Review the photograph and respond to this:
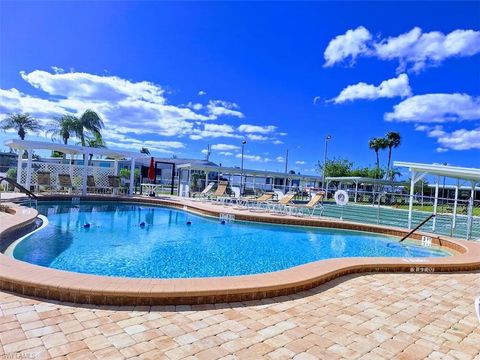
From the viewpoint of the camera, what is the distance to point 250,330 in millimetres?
2648

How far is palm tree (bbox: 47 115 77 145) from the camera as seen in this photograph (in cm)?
2636

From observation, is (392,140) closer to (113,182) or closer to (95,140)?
(95,140)

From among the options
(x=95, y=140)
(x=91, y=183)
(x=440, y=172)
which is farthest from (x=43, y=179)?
(x=440, y=172)

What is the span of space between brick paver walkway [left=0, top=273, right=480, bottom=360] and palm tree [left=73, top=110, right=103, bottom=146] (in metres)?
26.6

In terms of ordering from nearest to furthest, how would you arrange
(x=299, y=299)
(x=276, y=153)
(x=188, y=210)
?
1. (x=299, y=299)
2. (x=188, y=210)
3. (x=276, y=153)

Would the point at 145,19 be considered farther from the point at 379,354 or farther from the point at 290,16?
the point at 379,354

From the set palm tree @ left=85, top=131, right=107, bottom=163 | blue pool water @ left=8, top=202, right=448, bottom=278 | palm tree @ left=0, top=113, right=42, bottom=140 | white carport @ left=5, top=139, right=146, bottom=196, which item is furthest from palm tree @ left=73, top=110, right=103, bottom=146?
blue pool water @ left=8, top=202, right=448, bottom=278

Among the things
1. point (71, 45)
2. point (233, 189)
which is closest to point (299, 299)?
point (71, 45)

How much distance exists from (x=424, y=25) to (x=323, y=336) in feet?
42.5

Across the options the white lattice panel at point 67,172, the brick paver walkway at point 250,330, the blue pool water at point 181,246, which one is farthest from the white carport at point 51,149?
the brick paver walkway at point 250,330

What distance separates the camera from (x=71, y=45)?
1265 cm

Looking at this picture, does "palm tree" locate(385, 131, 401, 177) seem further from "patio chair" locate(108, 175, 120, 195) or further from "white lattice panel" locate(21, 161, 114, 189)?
"white lattice panel" locate(21, 161, 114, 189)

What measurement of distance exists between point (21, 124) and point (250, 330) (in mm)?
28807

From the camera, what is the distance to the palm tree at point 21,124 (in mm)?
24844
